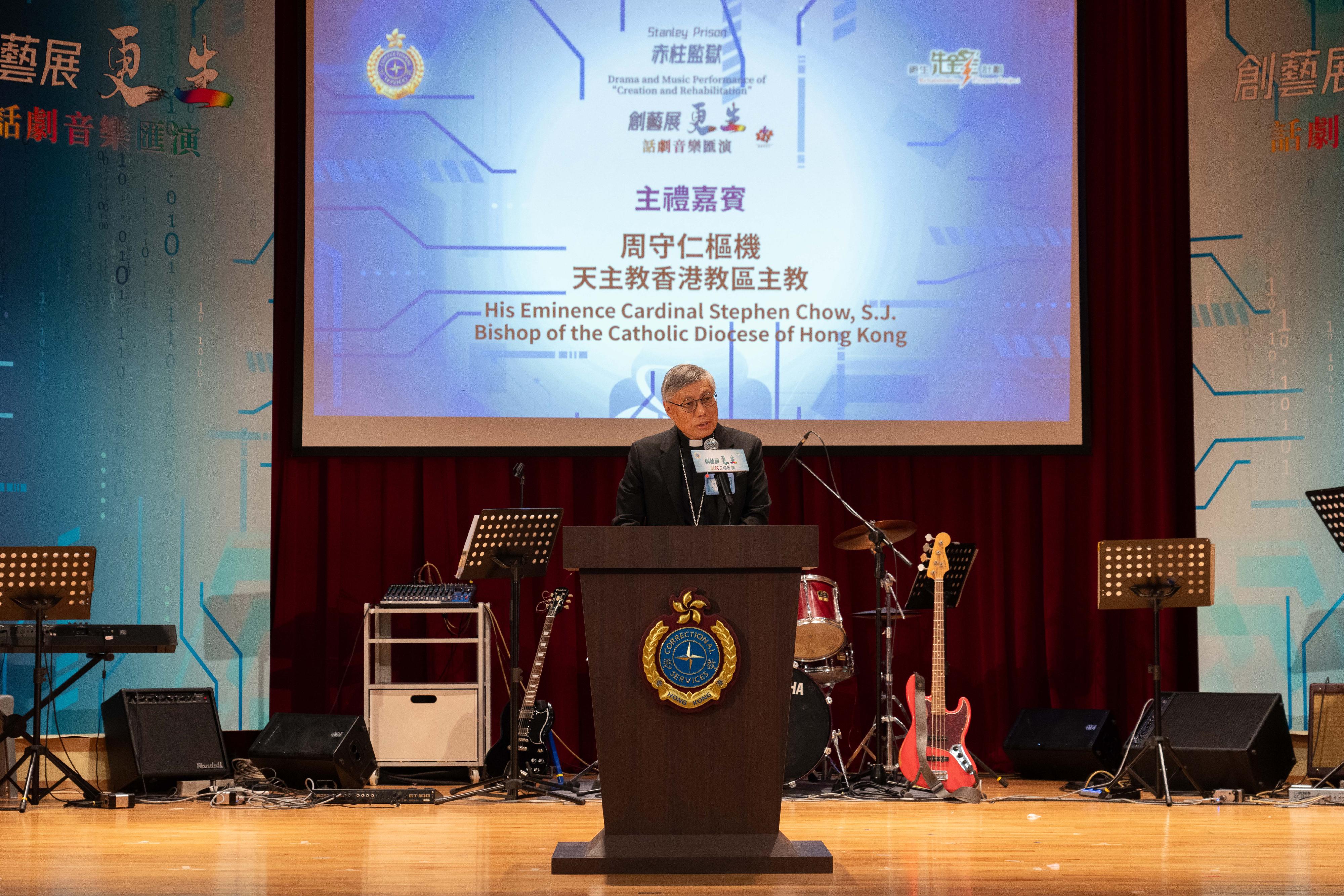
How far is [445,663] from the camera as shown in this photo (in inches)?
246

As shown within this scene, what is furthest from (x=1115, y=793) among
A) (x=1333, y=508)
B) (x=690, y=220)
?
(x=690, y=220)

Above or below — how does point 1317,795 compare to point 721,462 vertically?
below

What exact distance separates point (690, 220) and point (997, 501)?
208 centimetres

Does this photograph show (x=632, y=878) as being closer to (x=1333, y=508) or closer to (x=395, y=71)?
(x=1333, y=508)

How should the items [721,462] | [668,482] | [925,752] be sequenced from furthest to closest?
[925,752]
[668,482]
[721,462]

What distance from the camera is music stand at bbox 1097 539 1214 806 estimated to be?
16.8ft

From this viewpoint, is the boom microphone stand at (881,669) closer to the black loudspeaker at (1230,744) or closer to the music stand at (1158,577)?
the music stand at (1158,577)

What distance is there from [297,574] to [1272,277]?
5019 millimetres

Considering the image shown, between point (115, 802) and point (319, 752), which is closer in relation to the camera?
point (115, 802)

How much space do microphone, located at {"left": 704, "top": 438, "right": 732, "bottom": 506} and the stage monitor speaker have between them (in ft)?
11.3

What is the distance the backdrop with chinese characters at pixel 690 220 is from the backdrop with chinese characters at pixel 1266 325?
2.44ft

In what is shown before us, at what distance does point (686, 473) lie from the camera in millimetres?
4266

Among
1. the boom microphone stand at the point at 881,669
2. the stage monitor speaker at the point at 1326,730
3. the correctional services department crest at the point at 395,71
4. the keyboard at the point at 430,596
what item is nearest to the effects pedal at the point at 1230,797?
the stage monitor speaker at the point at 1326,730

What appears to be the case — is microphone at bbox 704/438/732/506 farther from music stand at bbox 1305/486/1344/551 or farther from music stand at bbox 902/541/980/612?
music stand at bbox 1305/486/1344/551
